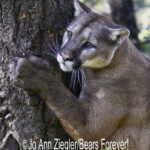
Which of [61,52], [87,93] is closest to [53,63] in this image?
[61,52]

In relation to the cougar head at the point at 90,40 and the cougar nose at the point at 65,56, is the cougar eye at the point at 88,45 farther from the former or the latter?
the cougar nose at the point at 65,56

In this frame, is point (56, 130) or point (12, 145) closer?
point (12, 145)

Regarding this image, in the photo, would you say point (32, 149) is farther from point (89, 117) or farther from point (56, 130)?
point (89, 117)

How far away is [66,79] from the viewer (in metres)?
4.21

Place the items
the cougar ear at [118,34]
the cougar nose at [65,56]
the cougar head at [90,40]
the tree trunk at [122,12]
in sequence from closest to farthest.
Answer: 1. the cougar nose at [65,56]
2. the cougar head at [90,40]
3. the cougar ear at [118,34]
4. the tree trunk at [122,12]

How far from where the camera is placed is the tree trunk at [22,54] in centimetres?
362

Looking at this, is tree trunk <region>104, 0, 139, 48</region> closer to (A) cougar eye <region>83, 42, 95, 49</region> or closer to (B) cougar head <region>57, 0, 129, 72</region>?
(B) cougar head <region>57, 0, 129, 72</region>

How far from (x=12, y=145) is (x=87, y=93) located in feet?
3.46

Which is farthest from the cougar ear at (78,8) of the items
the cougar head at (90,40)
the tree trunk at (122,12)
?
the tree trunk at (122,12)

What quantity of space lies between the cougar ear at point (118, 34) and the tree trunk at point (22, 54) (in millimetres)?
713

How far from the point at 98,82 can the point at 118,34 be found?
0.63 meters

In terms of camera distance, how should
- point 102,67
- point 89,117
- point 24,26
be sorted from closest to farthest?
point 24,26 < point 89,117 < point 102,67

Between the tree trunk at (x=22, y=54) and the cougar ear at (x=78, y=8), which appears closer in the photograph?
the tree trunk at (x=22, y=54)

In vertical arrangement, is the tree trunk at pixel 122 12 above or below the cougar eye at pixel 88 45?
below
